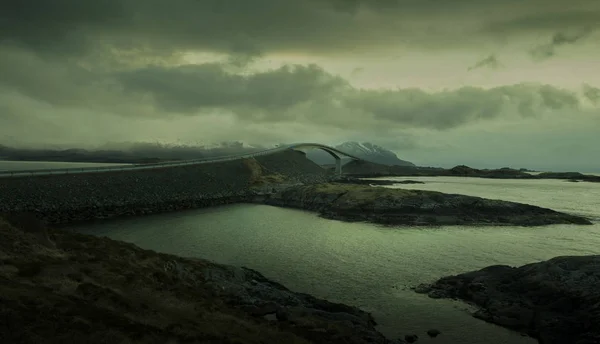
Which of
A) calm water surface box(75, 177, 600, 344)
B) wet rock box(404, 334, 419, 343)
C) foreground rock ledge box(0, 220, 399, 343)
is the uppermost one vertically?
foreground rock ledge box(0, 220, 399, 343)

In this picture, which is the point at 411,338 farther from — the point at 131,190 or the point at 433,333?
the point at 131,190

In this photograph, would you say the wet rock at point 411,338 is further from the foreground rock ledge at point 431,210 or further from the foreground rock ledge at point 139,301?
the foreground rock ledge at point 431,210

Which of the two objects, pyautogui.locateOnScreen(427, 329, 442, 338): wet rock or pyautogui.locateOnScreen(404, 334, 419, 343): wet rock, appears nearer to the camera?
pyautogui.locateOnScreen(404, 334, 419, 343): wet rock

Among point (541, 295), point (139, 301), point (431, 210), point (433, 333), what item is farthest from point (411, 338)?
point (431, 210)

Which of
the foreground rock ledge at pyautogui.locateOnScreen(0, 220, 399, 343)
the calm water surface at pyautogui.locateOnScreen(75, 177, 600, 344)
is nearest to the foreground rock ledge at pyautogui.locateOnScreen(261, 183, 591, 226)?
the calm water surface at pyautogui.locateOnScreen(75, 177, 600, 344)

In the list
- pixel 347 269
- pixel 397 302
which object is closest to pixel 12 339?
pixel 397 302

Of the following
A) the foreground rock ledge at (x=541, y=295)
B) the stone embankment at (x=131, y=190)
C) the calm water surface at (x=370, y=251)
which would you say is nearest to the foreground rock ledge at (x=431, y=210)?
the calm water surface at (x=370, y=251)

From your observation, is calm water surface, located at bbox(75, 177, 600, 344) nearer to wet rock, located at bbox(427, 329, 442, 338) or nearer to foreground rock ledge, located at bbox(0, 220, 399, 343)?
wet rock, located at bbox(427, 329, 442, 338)
